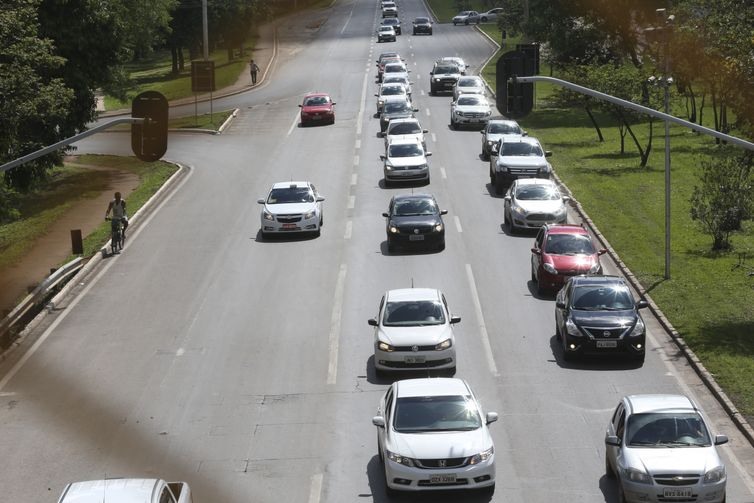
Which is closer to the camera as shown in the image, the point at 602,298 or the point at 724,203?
the point at 602,298

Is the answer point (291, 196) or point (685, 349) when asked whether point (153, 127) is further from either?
point (291, 196)

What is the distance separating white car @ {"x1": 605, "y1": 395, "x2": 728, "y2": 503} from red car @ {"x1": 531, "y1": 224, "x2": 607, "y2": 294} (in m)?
12.2

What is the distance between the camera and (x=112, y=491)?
15.5 m

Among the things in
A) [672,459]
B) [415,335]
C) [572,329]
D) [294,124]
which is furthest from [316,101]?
[672,459]

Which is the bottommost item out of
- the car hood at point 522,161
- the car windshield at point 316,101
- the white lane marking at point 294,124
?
the white lane marking at point 294,124

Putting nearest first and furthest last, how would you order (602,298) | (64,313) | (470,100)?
(602,298)
(64,313)
(470,100)

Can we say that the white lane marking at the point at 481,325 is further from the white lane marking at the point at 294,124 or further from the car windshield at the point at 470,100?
the white lane marking at the point at 294,124

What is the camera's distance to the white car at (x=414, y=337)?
25594mm

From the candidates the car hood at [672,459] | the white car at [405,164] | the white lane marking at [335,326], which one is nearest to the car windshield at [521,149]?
the white car at [405,164]

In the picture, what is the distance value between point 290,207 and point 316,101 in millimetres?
26653

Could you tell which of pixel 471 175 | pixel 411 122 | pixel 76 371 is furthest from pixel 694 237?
pixel 76 371

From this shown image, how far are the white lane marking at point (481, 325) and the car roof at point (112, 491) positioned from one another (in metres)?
11.8

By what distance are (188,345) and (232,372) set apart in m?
2.56

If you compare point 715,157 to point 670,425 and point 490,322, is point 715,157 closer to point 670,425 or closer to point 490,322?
point 490,322
